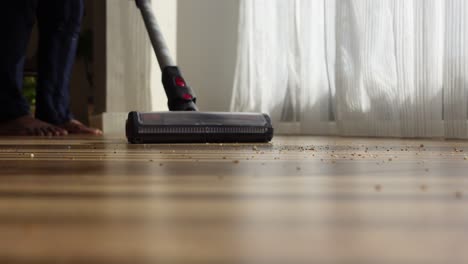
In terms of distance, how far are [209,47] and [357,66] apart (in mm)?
1483

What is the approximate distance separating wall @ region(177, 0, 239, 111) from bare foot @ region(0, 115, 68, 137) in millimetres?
1465

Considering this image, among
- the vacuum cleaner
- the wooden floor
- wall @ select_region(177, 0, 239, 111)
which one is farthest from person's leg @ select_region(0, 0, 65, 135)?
the wooden floor

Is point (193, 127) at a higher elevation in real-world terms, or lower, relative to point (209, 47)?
lower

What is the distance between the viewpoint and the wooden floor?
267mm

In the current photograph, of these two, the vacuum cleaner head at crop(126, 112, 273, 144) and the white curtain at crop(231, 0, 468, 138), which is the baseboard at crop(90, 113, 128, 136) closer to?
the white curtain at crop(231, 0, 468, 138)

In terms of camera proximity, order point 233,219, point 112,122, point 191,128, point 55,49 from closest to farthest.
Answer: point 233,219 < point 191,128 < point 55,49 < point 112,122

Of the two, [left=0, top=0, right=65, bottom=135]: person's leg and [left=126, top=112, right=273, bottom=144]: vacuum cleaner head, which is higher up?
[left=0, top=0, right=65, bottom=135]: person's leg

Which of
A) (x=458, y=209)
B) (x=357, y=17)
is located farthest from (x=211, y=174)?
(x=357, y=17)

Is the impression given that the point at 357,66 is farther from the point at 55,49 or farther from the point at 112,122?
the point at 112,122

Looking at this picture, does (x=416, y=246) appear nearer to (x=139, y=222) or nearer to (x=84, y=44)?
(x=139, y=222)

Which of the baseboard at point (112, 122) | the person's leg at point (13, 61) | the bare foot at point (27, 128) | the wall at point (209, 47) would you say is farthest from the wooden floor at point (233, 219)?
the wall at point (209, 47)

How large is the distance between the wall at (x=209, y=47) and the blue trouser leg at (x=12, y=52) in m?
1.45

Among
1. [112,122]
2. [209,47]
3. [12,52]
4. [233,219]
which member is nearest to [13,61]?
[12,52]

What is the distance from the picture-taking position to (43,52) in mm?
2811
